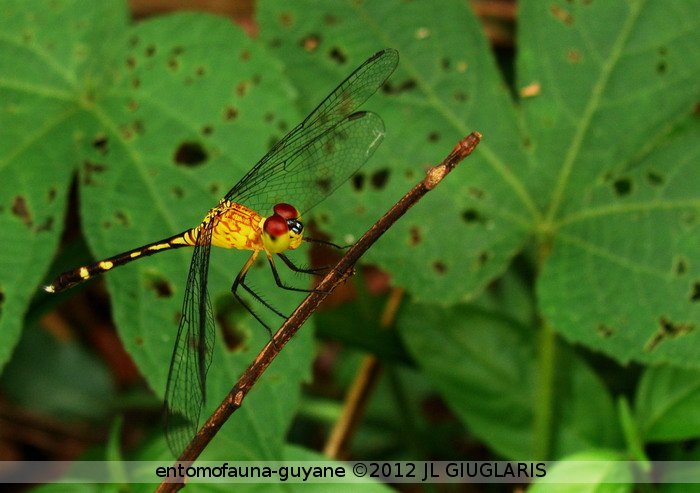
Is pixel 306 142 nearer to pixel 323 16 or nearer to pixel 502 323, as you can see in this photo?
pixel 323 16

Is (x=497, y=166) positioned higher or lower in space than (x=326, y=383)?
higher

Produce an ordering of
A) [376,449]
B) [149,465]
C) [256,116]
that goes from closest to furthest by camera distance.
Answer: [149,465]
[256,116]
[376,449]

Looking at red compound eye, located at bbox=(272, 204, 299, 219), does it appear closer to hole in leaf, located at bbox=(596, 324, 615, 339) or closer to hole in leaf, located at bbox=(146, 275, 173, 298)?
hole in leaf, located at bbox=(146, 275, 173, 298)

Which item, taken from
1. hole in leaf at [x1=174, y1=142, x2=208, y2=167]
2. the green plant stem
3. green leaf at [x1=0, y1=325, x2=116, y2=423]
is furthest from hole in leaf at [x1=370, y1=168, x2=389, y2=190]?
green leaf at [x1=0, y1=325, x2=116, y2=423]

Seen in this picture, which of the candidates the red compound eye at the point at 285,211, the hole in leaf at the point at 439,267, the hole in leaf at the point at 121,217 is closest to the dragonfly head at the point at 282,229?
the red compound eye at the point at 285,211

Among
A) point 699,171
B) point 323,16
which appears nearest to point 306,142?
point 323,16

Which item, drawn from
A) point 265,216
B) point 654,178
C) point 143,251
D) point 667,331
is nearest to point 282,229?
point 265,216

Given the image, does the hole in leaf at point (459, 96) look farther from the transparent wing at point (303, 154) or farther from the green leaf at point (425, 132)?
the transparent wing at point (303, 154)
